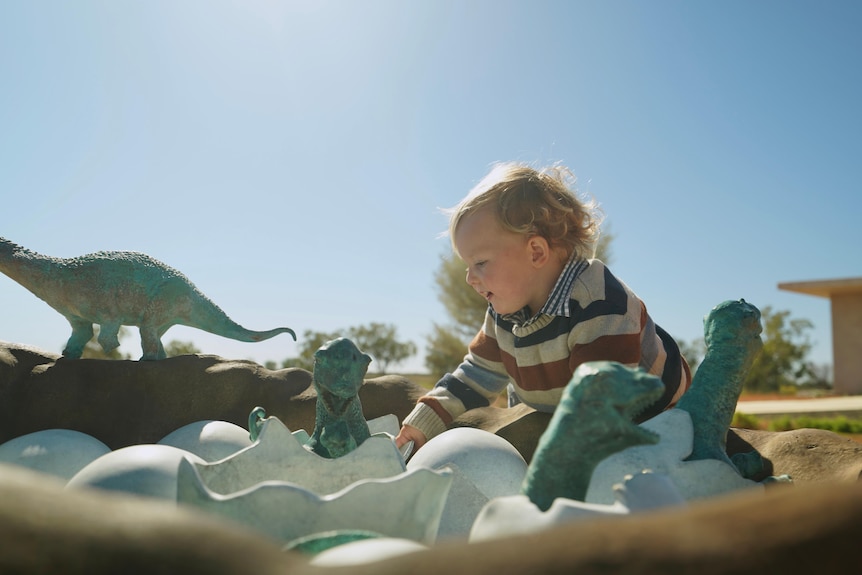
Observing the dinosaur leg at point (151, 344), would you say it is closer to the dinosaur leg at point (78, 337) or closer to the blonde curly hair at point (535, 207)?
the dinosaur leg at point (78, 337)

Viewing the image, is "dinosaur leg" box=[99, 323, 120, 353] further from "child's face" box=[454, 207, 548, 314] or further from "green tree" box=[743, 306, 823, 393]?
"green tree" box=[743, 306, 823, 393]

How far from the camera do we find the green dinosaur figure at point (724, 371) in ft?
6.62

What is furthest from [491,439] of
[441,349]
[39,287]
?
[441,349]

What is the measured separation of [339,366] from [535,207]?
144 centimetres

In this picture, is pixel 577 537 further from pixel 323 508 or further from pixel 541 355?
pixel 541 355

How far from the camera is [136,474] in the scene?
138 centimetres

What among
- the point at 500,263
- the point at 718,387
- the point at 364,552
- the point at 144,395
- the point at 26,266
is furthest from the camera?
the point at 26,266

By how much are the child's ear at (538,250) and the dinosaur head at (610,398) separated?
1629 mm

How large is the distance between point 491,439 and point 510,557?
1.31 metres

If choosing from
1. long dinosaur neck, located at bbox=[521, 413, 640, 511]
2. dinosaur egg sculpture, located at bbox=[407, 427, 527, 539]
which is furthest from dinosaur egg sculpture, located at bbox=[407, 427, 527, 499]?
long dinosaur neck, located at bbox=[521, 413, 640, 511]

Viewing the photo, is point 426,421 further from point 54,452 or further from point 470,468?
point 54,452

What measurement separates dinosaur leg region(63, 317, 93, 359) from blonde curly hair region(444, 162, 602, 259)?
2.11 metres

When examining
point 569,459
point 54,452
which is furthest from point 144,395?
point 569,459

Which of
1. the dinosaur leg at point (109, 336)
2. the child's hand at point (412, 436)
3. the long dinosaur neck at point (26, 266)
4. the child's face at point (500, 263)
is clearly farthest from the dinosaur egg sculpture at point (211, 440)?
the long dinosaur neck at point (26, 266)
